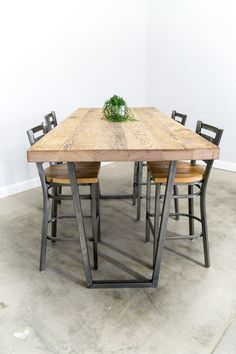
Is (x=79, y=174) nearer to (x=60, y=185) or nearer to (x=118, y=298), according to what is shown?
(x=60, y=185)

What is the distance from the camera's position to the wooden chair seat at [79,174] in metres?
2.00

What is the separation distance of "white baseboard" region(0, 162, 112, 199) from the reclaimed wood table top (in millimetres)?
1627

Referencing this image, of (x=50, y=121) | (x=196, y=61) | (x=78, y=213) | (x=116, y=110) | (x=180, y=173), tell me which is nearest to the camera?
(x=78, y=213)

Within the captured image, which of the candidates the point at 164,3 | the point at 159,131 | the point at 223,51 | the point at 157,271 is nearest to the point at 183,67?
the point at 223,51

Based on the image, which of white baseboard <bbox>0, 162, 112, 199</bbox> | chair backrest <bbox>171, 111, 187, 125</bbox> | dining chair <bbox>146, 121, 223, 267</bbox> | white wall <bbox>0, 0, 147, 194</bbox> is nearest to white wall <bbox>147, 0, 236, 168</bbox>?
white wall <bbox>0, 0, 147, 194</bbox>

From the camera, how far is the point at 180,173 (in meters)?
2.10

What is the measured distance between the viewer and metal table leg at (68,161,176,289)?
1702 mm

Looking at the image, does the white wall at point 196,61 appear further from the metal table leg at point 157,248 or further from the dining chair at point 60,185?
the metal table leg at point 157,248

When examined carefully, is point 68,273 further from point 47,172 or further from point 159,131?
point 159,131

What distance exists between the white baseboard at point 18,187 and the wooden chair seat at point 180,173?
6.33ft

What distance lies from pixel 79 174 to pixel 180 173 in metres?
0.70

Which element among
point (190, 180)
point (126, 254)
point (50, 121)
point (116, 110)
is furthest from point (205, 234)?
point (50, 121)

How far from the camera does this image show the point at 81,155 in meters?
1.51

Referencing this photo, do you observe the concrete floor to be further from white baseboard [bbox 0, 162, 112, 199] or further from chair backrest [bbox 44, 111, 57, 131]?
chair backrest [bbox 44, 111, 57, 131]
